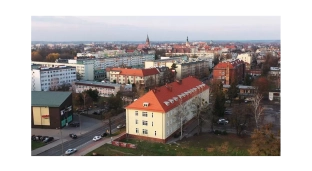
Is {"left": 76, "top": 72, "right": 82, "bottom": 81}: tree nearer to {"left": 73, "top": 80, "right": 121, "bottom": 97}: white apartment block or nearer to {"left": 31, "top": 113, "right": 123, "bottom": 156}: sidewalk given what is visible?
{"left": 73, "top": 80, "right": 121, "bottom": 97}: white apartment block

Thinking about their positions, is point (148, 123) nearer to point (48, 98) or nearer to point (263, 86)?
point (48, 98)

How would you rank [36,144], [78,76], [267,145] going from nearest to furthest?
[267,145] < [36,144] < [78,76]

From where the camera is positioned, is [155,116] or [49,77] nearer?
[155,116]

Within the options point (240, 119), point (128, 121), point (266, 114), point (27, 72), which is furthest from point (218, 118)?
point (27, 72)

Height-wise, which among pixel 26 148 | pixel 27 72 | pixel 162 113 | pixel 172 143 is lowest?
pixel 172 143

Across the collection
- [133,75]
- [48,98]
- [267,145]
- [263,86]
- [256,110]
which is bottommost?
[256,110]

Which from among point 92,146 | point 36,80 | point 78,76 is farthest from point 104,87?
point 92,146

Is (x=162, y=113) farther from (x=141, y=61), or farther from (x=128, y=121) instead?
(x=141, y=61)
